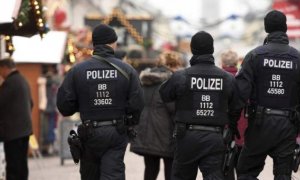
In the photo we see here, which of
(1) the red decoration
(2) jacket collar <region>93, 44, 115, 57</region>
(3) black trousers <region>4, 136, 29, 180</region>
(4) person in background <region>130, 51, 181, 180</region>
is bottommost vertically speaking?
(3) black trousers <region>4, 136, 29, 180</region>

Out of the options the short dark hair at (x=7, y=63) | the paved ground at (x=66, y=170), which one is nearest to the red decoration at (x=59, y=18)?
the paved ground at (x=66, y=170)

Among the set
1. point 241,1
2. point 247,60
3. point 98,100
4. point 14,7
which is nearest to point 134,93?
point 98,100

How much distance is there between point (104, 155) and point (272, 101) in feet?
5.84

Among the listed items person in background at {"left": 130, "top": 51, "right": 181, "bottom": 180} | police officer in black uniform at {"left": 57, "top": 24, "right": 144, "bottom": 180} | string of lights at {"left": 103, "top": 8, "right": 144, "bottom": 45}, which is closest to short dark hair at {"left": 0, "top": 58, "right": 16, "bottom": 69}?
person in background at {"left": 130, "top": 51, "right": 181, "bottom": 180}

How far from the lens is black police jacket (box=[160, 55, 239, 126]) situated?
35.7 feet

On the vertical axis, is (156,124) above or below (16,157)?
above

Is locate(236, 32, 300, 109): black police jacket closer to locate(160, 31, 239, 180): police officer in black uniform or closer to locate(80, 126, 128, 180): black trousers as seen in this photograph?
locate(160, 31, 239, 180): police officer in black uniform

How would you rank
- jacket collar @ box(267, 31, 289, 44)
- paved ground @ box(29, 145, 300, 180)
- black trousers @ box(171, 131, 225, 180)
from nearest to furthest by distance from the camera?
1. black trousers @ box(171, 131, 225, 180)
2. jacket collar @ box(267, 31, 289, 44)
3. paved ground @ box(29, 145, 300, 180)

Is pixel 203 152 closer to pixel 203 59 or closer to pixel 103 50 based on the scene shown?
pixel 203 59

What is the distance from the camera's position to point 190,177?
11.0 m

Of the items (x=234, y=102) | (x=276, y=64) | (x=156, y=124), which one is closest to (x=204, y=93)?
(x=234, y=102)

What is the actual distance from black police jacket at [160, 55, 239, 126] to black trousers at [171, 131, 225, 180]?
14 cm

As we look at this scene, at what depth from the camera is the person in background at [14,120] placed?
14219mm

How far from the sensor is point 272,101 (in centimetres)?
1109
